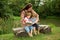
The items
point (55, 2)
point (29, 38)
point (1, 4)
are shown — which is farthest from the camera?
point (55, 2)

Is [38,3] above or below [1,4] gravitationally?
below

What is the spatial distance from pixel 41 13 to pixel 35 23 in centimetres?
2968

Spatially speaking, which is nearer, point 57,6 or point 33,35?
point 33,35

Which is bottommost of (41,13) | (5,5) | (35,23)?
(41,13)

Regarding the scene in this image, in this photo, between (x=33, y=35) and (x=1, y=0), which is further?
(x=1, y=0)

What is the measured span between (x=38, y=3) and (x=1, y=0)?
68.3ft

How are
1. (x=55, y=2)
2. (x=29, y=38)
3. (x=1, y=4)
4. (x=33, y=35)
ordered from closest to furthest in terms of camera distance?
(x=29, y=38), (x=33, y=35), (x=1, y=4), (x=55, y=2)

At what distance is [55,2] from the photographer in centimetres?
3834

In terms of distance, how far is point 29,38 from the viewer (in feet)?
28.0

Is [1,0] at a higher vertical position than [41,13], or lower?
higher

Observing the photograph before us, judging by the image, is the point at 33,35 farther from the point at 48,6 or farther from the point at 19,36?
the point at 48,6

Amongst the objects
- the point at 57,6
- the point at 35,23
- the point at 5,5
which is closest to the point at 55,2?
the point at 57,6

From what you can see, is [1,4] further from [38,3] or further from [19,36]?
[38,3]

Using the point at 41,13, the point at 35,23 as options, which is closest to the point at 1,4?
the point at 35,23
